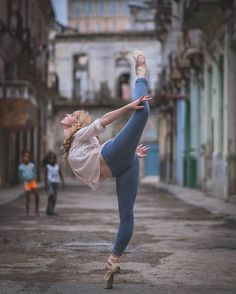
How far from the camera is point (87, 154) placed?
647 centimetres

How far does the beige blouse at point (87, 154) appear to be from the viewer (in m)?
6.44

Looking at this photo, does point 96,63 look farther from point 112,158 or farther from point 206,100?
point 112,158

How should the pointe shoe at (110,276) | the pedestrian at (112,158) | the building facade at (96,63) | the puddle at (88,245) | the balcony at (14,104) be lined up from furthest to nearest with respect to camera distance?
the building facade at (96,63), the balcony at (14,104), the puddle at (88,245), the pointe shoe at (110,276), the pedestrian at (112,158)

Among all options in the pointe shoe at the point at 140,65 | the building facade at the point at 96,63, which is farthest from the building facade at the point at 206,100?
the building facade at the point at 96,63

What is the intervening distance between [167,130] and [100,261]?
33850 millimetres

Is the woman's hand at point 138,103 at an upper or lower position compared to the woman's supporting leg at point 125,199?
upper

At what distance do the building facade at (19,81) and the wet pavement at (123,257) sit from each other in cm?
1305

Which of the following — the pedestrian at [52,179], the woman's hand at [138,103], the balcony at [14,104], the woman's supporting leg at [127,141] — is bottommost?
the pedestrian at [52,179]

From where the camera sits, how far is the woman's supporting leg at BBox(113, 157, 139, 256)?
649cm

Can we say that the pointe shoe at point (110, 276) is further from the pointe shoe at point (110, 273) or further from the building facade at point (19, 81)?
the building facade at point (19, 81)

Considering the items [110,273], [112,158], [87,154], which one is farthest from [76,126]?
[110,273]

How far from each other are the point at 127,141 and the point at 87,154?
1.39 ft

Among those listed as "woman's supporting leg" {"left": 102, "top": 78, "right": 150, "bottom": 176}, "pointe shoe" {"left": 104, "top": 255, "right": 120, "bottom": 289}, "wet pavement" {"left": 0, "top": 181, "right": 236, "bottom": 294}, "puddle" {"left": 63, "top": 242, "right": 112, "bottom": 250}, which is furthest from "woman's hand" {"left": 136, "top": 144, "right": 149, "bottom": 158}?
"puddle" {"left": 63, "top": 242, "right": 112, "bottom": 250}

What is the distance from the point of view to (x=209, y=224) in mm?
13750
